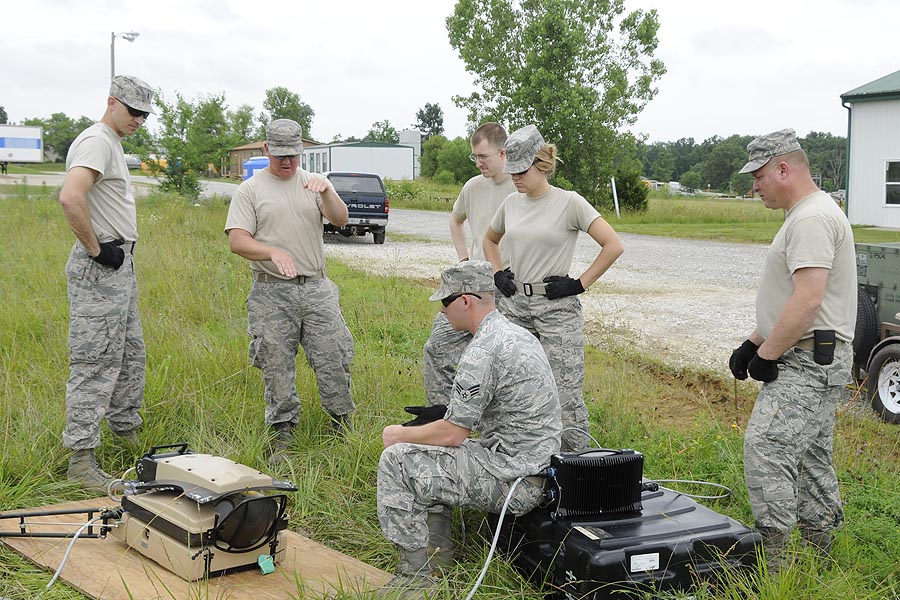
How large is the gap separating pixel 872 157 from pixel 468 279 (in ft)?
78.2

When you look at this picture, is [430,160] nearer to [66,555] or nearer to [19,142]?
[19,142]

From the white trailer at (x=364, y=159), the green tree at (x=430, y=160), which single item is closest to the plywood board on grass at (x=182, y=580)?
the white trailer at (x=364, y=159)

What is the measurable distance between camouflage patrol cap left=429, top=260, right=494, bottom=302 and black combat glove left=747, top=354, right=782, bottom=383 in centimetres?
119

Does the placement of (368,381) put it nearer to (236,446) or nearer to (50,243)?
(236,446)

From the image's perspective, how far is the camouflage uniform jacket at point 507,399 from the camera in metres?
3.61

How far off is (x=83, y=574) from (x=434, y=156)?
67.1 metres

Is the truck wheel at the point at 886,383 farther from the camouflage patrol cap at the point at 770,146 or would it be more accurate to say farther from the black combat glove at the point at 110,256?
the black combat glove at the point at 110,256

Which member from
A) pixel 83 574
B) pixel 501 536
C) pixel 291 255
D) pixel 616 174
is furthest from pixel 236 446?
pixel 616 174

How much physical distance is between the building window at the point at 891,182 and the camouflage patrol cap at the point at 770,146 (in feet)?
73.9

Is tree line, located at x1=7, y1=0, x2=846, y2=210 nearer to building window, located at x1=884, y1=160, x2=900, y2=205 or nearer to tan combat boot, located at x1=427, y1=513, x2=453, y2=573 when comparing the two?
building window, located at x1=884, y1=160, x2=900, y2=205

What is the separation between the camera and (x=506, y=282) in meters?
5.09

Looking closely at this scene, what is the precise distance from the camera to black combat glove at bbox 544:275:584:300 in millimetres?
4930

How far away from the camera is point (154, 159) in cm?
2548

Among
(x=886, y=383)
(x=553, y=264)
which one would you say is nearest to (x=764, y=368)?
(x=553, y=264)
